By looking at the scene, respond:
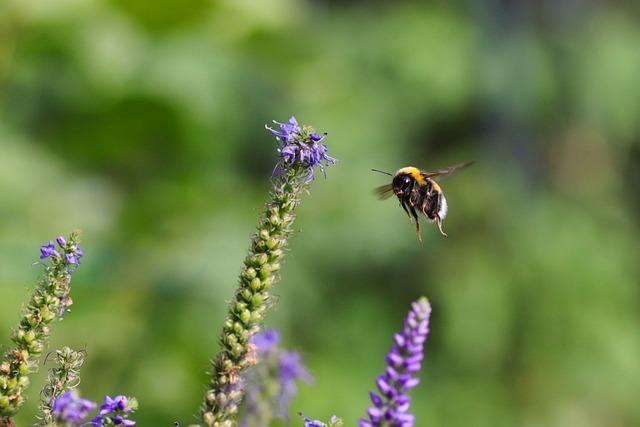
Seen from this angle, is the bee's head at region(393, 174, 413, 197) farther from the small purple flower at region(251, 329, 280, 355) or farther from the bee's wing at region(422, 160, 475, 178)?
the small purple flower at region(251, 329, 280, 355)

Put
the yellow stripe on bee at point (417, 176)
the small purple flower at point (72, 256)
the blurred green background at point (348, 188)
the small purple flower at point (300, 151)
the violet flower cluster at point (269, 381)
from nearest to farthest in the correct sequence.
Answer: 1. the violet flower cluster at point (269, 381)
2. the small purple flower at point (72, 256)
3. the small purple flower at point (300, 151)
4. the yellow stripe on bee at point (417, 176)
5. the blurred green background at point (348, 188)

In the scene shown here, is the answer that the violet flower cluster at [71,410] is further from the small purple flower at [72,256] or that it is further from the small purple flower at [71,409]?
the small purple flower at [72,256]

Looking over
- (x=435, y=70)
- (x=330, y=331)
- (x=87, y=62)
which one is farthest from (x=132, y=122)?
(x=435, y=70)

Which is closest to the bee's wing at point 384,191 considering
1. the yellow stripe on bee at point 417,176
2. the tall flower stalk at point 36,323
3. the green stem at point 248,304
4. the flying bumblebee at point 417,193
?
the flying bumblebee at point 417,193

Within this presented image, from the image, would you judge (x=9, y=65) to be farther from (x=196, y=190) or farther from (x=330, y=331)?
(x=330, y=331)

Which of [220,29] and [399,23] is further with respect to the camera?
[399,23]

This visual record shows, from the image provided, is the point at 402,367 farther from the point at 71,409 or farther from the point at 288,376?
the point at 71,409

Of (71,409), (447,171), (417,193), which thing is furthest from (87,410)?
(417,193)
